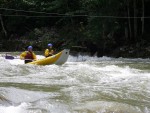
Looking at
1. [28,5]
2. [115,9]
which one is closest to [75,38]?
[115,9]

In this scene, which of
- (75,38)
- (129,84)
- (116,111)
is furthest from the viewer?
(75,38)

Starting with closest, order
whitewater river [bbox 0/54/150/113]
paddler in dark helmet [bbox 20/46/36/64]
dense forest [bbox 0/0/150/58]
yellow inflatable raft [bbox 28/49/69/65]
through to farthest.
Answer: whitewater river [bbox 0/54/150/113] < yellow inflatable raft [bbox 28/49/69/65] < paddler in dark helmet [bbox 20/46/36/64] < dense forest [bbox 0/0/150/58]

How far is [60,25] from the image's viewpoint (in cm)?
3322

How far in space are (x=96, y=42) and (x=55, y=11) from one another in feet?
31.2

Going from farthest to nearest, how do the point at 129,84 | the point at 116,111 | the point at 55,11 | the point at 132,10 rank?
the point at 55,11 < the point at 132,10 < the point at 129,84 < the point at 116,111

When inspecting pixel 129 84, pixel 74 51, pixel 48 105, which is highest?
pixel 48 105

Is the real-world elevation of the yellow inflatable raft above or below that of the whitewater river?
below

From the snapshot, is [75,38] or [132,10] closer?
[132,10]

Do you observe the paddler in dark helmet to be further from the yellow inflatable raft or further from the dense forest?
the dense forest

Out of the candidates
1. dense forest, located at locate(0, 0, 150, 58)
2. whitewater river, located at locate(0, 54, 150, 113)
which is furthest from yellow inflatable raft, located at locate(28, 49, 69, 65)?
dense forest, located at locate(0, 0, 150, 58)

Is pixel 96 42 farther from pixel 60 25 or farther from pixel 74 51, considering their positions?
pixel 60 25

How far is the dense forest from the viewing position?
77.9 ft

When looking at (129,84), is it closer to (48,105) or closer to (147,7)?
(48,105)

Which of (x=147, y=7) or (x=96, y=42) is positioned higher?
(x=147, y=7)
